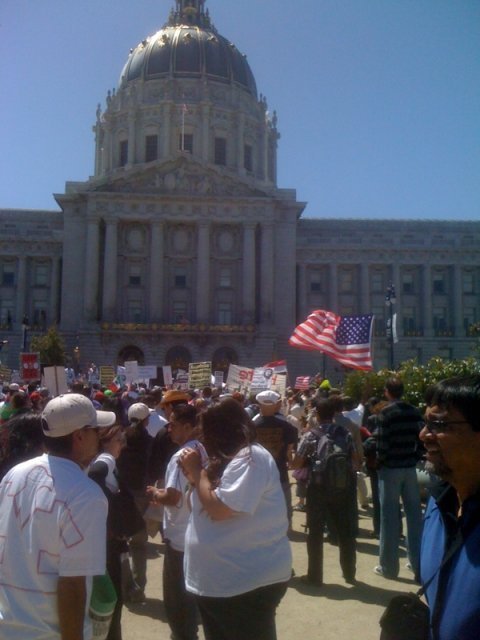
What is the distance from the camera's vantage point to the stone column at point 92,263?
53219 mm

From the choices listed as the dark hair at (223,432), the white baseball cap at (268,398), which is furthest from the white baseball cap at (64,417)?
the white baseball cap at (268,398)

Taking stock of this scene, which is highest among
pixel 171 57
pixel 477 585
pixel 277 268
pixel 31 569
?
pixel 171 57

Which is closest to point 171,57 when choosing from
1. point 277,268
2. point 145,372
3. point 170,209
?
point 170,209

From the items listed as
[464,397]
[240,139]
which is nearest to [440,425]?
[464,397]

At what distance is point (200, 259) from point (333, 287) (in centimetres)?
1345

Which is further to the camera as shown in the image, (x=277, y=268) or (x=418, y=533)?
(x=277, y=268)

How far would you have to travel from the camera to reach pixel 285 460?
8.00 meters

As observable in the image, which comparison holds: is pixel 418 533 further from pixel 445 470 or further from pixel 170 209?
pixel 170 209

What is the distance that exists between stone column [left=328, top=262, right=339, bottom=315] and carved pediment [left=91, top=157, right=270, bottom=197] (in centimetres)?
1056

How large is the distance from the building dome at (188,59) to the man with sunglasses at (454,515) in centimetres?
7081

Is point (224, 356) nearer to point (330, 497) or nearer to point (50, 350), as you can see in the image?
point (50, 350)

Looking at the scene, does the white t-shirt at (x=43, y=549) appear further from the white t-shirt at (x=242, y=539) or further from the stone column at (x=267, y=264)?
the stone column at (x=267, y=264)

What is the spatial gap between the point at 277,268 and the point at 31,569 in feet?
175

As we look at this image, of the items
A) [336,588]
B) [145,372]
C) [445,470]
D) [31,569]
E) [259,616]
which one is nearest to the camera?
[445,470]
